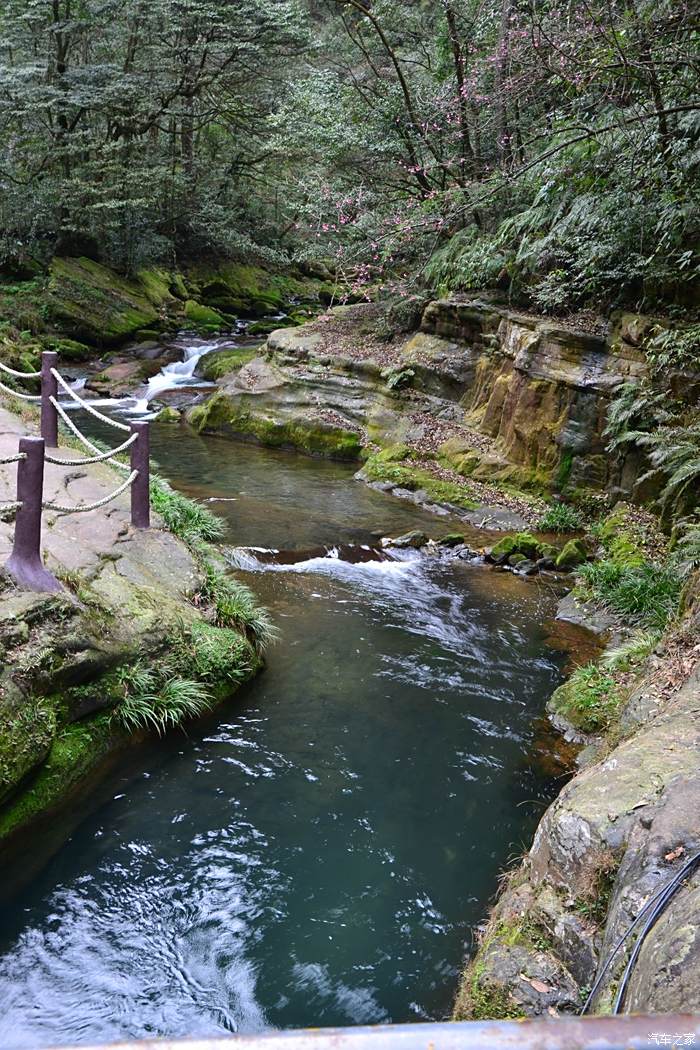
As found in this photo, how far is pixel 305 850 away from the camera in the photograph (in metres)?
4.84

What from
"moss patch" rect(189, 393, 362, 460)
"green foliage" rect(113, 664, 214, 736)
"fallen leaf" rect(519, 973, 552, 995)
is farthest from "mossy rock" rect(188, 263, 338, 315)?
"fallen leaf" rect(519, 973, 552, 995)

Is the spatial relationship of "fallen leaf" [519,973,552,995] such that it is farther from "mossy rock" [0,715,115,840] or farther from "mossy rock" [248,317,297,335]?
"mossy rock" [248,317,297,335]

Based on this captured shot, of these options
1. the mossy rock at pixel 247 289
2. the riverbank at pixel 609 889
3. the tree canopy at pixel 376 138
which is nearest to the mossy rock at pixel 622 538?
the tree canopy at pixel 376 138

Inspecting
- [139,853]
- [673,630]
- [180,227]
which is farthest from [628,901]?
[180,227]

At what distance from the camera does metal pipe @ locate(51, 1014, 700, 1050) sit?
90 cm

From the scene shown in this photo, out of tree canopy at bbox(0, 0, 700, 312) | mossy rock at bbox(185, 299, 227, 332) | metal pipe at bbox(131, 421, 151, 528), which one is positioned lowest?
metal pipe at bbox(131, 421, 151, 528)

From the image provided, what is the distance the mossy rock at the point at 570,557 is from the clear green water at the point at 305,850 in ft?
6.68

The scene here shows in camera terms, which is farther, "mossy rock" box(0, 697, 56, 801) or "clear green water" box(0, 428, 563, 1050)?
"mossy rock" box(0, 697, 56, 801)

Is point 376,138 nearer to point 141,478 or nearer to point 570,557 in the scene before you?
point 570,557

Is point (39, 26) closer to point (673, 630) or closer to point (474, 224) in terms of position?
point (474, 224)

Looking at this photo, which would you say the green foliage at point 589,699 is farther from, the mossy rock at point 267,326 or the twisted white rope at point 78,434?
the mossy rock at point 267,326

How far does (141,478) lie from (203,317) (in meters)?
20.2

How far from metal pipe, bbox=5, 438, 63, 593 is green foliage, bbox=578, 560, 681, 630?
5715 mm

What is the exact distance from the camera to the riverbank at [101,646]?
187 inches
